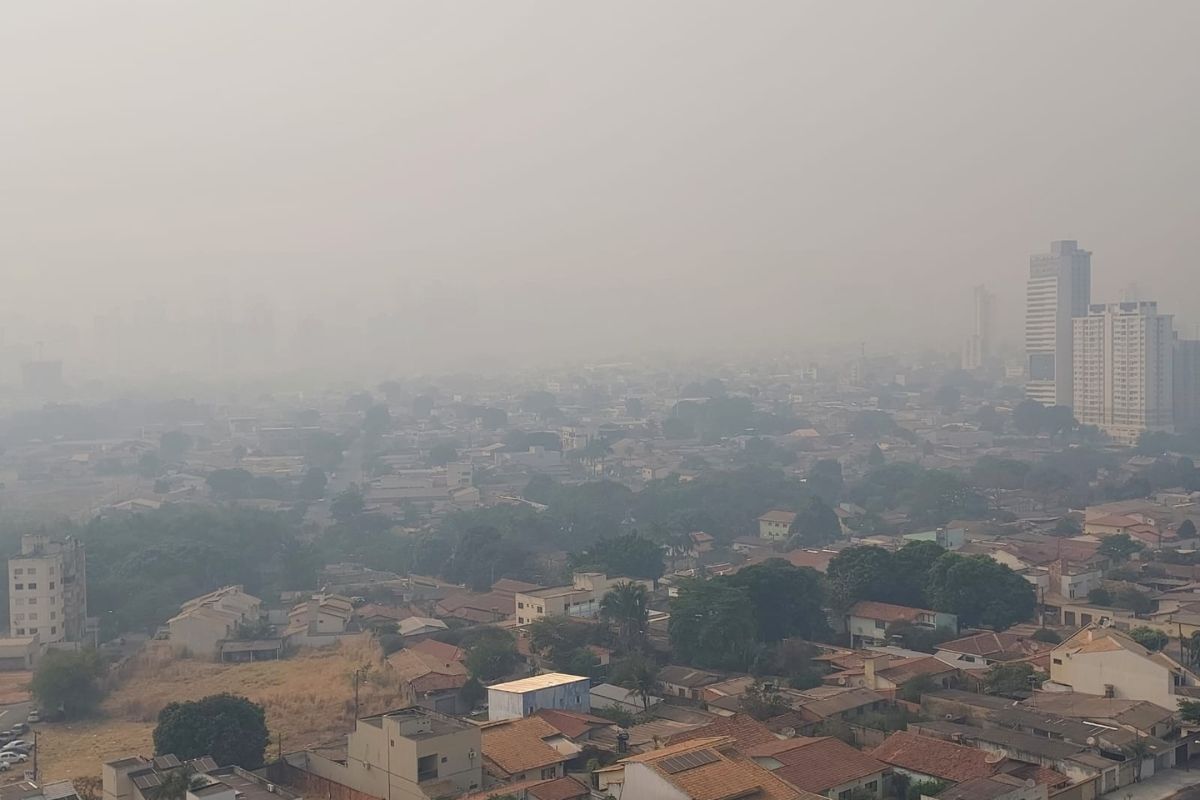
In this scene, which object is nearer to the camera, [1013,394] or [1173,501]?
[1173,501]

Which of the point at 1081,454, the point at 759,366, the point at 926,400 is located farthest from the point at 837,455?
the point at 759,366

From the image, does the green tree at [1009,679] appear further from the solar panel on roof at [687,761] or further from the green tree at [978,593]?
the solar panel on roof at [687,761]

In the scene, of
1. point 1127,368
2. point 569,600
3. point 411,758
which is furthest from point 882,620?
point 1127,368

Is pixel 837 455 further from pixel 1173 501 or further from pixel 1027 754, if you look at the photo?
pixel 1027 754

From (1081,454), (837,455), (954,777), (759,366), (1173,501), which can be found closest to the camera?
(954,777)

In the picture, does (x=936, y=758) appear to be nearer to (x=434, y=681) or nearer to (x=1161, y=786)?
(x=1161, y=786)

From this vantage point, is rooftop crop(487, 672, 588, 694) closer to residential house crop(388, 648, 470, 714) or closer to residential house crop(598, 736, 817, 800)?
residential house crop(388, 648, 470, 714)

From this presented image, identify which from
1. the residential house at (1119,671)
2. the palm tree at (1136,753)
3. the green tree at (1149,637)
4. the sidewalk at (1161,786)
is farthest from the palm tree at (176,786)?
the green tree at (1149,637)
